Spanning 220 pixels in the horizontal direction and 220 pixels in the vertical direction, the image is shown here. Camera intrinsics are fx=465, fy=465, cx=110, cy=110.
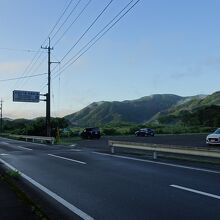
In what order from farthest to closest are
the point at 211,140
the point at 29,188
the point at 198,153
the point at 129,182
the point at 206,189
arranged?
the point at 211,140
the point at 198,153
the point at 129,182
the point at 29,188
the point at 206,189

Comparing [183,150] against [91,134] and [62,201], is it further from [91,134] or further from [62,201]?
[91,134]

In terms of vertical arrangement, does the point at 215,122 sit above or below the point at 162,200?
above

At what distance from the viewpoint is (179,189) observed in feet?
36.9

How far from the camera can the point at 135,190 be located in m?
11.3

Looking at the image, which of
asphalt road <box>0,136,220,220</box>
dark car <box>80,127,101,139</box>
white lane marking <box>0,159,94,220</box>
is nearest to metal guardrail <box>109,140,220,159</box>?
asphalt road <box>0,136,220,220</box>

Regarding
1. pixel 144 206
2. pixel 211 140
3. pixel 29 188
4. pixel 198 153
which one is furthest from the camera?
pixel 211 140

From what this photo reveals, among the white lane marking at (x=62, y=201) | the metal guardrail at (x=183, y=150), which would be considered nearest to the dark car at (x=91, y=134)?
the metal guardrail at (x=183, y=150)

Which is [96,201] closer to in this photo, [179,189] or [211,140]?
[179,189]

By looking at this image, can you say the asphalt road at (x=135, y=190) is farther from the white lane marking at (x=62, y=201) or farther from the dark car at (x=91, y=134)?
the dark car at (x=91, y=134)

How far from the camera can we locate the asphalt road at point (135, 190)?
8.62 meters

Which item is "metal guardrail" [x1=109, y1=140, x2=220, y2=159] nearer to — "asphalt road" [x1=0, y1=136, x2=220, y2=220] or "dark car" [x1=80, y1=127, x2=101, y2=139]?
"asphalt road" [x1=0, y1=136, x2=220, y2=220]

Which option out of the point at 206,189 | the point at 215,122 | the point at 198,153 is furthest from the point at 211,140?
the point at 215,122

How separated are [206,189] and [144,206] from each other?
2.63 metres

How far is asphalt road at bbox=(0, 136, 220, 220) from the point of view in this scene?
8617mm
